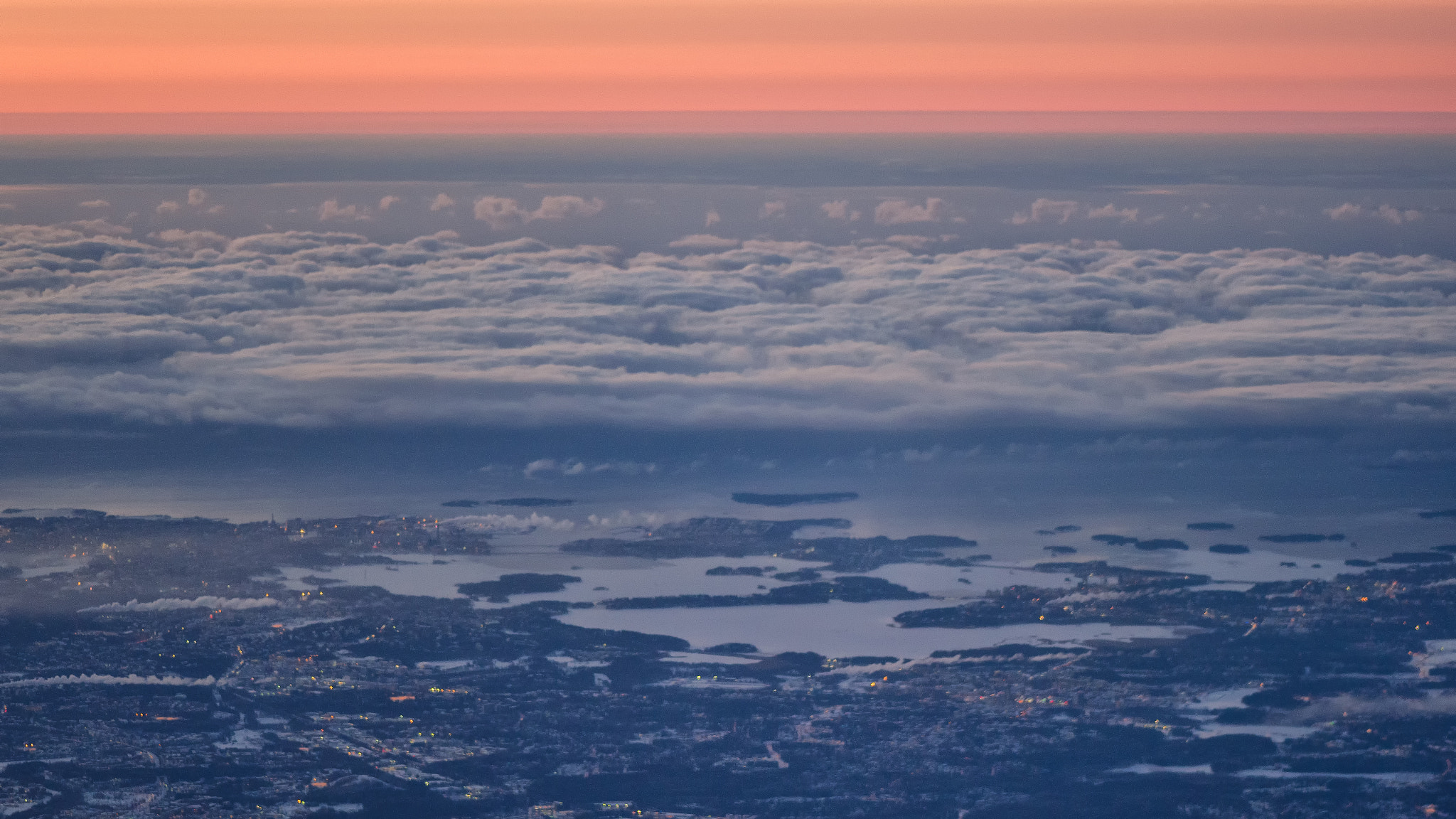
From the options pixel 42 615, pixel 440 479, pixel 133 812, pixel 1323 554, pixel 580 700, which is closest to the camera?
pixel 133 812

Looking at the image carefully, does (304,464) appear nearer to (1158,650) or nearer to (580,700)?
(580,700)

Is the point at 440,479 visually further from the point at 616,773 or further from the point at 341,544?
the point at 616,773

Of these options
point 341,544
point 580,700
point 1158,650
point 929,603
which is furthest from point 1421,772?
point 341,544

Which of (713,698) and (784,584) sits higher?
(784,584)

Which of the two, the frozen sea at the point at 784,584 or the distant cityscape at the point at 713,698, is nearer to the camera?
the distant cityscape at the point at 713,698

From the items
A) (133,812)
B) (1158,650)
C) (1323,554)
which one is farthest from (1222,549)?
(133,812)

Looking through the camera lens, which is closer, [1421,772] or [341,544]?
[1421,772]

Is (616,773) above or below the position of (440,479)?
below

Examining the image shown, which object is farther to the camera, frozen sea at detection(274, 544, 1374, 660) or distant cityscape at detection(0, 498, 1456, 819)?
frozen sea at detection(274, 544, 1374, 660)

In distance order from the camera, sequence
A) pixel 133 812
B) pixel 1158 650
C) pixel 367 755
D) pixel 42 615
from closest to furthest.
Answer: pixel 133 812, pixel 367 755, pixel 1158 650, pixel 42 615

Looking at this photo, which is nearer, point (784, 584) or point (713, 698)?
point (713, 698)
